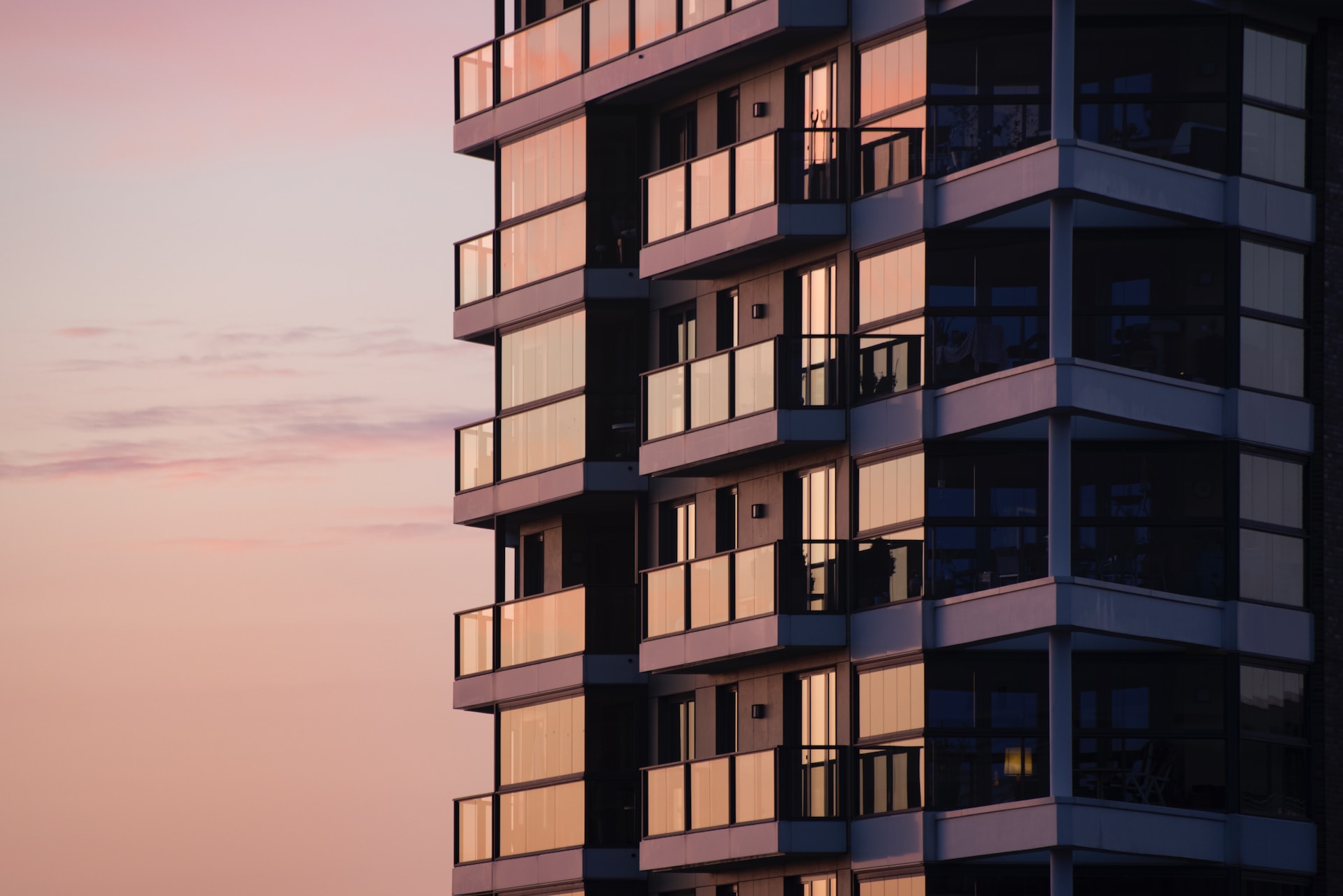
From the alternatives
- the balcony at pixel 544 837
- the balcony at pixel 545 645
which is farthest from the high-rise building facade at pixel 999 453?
the balcony at pixel 545 645

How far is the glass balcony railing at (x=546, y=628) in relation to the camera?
5844 centimetres

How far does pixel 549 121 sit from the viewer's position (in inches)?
2363

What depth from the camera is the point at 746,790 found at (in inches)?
2098

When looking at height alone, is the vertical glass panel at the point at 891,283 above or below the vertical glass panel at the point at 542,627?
above

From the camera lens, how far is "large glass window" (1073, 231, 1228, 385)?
51406 mm

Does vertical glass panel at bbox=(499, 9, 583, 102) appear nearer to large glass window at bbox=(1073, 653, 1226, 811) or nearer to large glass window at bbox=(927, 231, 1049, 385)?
large glass window at bbox=(927, 231, 1049, 385)

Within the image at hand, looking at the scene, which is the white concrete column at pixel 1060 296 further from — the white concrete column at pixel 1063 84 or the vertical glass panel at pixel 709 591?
the vertical glass panel at pixel 709 591

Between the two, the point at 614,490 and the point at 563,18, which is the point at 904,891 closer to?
the point at 614,490

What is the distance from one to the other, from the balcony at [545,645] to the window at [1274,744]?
1147cm

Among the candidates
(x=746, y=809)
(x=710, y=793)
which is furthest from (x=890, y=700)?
(x=710, y=793)

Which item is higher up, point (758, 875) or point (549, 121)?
point (549, 121)

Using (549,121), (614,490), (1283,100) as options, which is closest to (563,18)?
(549,121)

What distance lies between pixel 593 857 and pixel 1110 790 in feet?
34.9

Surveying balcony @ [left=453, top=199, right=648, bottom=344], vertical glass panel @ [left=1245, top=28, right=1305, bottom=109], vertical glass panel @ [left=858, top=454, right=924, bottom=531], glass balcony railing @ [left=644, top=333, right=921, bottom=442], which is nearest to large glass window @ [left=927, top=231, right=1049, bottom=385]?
glass balcony railing @ [left=644, top=333, right=921, bottom=442]
